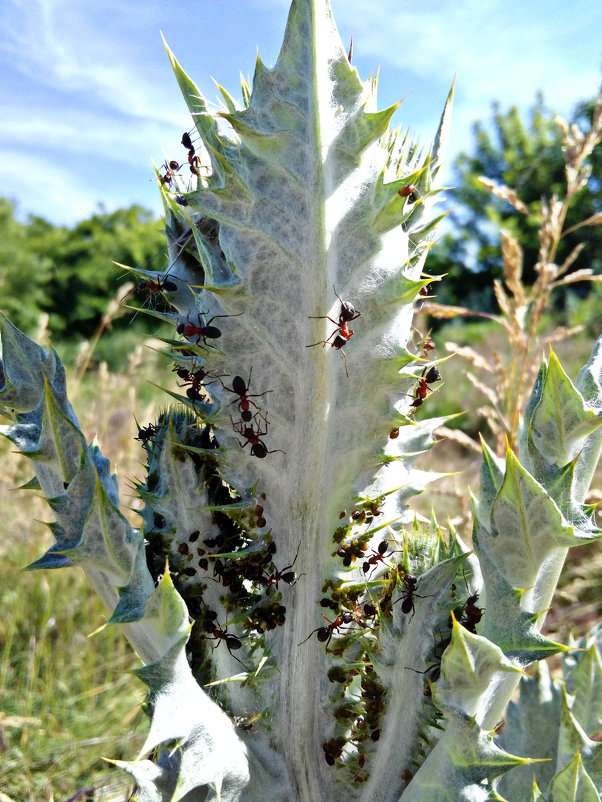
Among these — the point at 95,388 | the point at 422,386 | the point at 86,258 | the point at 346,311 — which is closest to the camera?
the point at 346,311

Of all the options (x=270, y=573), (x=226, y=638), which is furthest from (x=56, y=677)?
(x=270, y=573)

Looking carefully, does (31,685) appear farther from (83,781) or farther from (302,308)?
(302,308)

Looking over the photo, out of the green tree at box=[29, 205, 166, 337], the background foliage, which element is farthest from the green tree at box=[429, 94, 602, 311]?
the green tree at box=[29, 205, 166, 337]

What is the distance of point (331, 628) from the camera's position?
1181 mm

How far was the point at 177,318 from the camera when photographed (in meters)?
1.18

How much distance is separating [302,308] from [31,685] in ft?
9.24

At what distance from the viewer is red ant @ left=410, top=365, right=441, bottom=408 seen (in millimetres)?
1226

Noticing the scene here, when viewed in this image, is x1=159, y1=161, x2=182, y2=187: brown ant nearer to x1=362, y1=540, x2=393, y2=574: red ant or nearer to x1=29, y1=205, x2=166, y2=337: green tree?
x1=362, y1=540, x2=393, y2=574: red ant

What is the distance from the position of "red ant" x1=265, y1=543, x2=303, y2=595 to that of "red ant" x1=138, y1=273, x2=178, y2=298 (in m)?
0.55

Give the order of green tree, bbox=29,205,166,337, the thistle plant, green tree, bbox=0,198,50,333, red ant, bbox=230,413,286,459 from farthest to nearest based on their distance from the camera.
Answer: green tree, bbox=29,205,166,337 → green tree, bbox=0,198,50,333 → red ant, bbox=230,413,286,459 → the thistle plant

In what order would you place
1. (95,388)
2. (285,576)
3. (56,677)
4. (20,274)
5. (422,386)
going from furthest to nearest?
(20,274), (95,388), (56,677), (422,386), (285,576)

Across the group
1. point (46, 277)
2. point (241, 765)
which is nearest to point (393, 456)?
point (241, 765)

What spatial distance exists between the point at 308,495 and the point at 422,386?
0.32 metres

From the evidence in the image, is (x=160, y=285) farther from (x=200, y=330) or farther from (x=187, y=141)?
(x=187, y=141)
